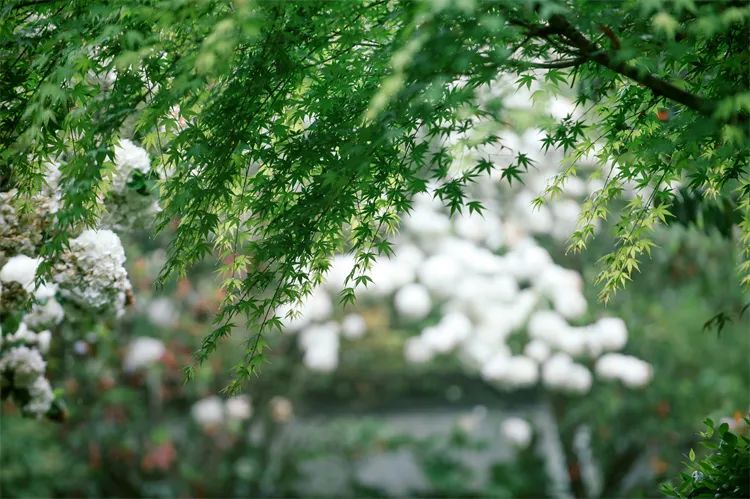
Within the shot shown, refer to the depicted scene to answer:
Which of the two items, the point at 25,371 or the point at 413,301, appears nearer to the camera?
the point at 25,371

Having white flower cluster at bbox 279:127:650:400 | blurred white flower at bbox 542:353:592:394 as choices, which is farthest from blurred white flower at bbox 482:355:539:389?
blurred white flower at bbox 542:353:592:394

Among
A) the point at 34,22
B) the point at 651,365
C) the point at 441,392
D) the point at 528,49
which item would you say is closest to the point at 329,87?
the point at 528,49

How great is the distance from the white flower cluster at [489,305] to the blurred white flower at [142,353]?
1130mm

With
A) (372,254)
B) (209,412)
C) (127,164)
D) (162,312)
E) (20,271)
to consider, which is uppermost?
(162,312)

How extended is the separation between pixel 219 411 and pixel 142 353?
3.00ft

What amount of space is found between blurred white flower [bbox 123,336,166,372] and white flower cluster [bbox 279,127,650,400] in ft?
3.71

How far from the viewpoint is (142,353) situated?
7.88m

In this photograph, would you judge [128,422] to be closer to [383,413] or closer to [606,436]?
[383,413]

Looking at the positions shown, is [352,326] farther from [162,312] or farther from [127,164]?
[127,164]

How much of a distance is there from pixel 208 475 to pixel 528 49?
708cm

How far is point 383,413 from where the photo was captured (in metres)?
10.8

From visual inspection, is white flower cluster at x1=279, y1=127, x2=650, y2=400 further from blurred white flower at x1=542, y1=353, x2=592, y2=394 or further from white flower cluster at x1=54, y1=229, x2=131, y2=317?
white flower cluster at x1=54, y1=229, x2=131, y2=317

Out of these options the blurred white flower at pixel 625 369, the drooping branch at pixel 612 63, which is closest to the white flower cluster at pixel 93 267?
the drooping branch at pixel 612 63

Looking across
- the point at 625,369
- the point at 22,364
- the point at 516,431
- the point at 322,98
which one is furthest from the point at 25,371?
the point at 516,431
